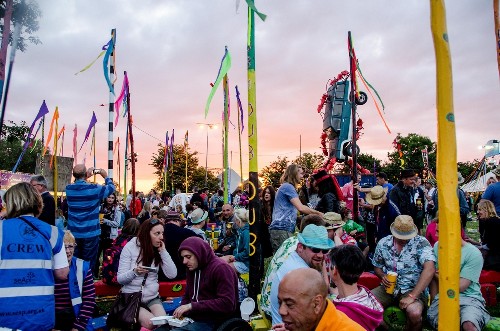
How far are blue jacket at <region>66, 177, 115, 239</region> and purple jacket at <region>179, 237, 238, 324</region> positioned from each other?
328cm

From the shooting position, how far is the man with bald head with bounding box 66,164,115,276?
23.2 ft

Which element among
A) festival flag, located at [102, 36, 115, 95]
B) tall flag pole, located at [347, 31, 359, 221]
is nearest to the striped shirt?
tall flag pole, located at [347, 31, 359, 221]

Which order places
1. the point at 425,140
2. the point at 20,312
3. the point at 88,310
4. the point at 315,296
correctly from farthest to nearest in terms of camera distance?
the point at 425,140
the point at 88,310
the point at 20,312
the point at 315,296

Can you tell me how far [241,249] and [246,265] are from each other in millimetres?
346

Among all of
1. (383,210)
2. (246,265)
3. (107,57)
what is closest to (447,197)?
(246,265)

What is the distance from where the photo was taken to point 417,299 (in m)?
4.92

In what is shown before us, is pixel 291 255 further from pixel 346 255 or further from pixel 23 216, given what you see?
pixel 23 216

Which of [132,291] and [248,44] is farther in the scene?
[248,44]

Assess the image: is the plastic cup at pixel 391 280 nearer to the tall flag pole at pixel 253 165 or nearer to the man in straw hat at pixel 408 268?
the man in straw hat at pixel 408 268

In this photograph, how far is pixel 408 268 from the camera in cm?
513

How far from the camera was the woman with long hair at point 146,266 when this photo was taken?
204 inches

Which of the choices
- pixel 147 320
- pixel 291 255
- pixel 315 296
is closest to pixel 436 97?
pixel 315 296

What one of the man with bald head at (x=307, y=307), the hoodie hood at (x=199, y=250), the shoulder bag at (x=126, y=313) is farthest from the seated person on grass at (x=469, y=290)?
the shoulder bag at (x=126, y=313)

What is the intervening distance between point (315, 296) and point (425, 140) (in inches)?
3199
